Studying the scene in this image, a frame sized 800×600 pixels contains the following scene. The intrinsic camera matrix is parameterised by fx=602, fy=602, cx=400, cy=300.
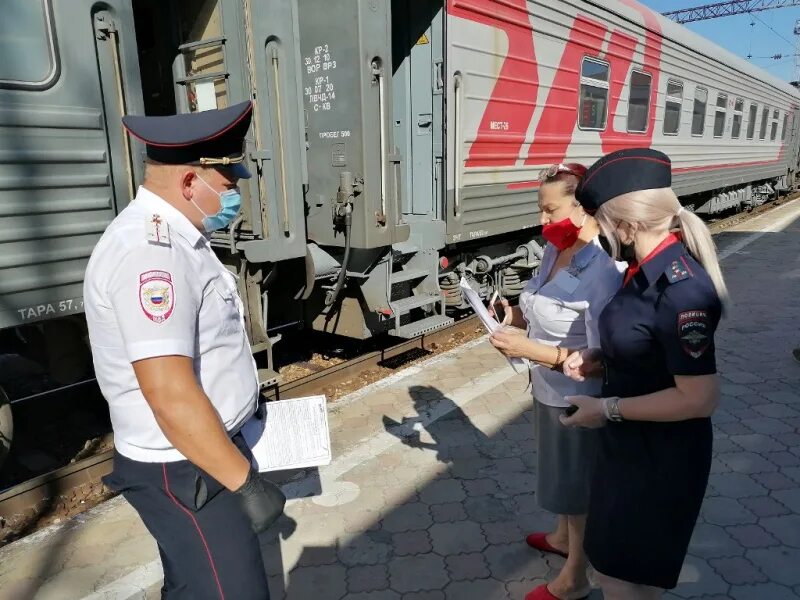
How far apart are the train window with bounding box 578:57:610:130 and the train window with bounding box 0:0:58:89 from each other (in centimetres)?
516

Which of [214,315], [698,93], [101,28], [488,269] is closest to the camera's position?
[214,315]

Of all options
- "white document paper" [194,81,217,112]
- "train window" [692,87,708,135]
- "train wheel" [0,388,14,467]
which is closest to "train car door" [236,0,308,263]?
"white document paper" [194,81,217,112]

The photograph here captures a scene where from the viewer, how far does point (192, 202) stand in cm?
152

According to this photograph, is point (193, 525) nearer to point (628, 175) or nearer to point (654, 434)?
point (654, 434)

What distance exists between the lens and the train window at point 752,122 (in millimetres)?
12809

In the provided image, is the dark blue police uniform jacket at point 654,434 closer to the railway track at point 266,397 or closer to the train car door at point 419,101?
the railway track at point 266,397

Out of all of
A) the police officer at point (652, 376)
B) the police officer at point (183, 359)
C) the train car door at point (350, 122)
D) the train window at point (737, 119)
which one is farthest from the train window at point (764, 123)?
the police officer at point (183, 359)

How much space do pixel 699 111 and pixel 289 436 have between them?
32.8ft

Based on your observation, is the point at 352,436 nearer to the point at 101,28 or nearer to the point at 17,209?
the point at 17,209

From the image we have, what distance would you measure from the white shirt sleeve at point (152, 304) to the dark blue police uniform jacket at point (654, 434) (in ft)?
3.61

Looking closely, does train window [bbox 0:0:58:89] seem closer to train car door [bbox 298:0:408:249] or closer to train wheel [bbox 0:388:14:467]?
train wheel [bbox 0:388:14:467]

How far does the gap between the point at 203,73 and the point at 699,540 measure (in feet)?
12.0

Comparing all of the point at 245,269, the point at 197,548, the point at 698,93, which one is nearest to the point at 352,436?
the point at 245,269

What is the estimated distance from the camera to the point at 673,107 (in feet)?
28.1
